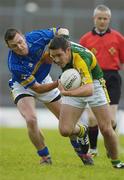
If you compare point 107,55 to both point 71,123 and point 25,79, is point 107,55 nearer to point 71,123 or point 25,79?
point 25,79

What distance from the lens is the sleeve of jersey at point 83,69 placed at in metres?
9.79

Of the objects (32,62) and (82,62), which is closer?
(82,62)

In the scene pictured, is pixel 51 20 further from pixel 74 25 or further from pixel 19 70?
pixel 19 70

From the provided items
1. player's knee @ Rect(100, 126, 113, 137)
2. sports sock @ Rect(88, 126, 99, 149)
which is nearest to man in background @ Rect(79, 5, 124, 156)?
sports sock @ Rect(88, 126, 99, 149)

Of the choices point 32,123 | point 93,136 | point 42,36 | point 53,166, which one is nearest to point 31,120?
point 32,123

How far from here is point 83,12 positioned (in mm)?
24891

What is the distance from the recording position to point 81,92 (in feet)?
32.0

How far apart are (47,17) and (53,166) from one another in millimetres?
14681

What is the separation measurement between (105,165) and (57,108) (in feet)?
3.30

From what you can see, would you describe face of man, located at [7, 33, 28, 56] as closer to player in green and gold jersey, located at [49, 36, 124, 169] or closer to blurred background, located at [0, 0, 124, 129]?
player in green and gold jersey, located at [49, 36, 124, 169]

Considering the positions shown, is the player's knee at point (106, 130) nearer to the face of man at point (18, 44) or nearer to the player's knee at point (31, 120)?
the player's knee at point (31, 120)

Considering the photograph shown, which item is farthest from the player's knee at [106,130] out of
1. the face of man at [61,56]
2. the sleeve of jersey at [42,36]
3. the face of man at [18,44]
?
the sleeve of jersey at [42,36]

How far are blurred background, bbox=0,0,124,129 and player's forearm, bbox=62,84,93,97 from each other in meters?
14.6

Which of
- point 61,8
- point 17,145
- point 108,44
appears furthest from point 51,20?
Answer: point 108,44
